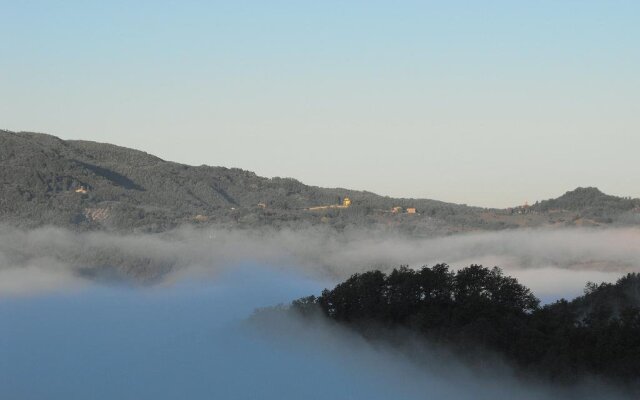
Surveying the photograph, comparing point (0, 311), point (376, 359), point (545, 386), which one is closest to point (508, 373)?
point (545, 386)

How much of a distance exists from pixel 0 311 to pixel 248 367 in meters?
91.4

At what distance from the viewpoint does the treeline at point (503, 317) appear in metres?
64.5

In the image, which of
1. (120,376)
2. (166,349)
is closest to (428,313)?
(120,376)

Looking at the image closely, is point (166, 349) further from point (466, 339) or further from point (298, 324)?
point (466, 339)

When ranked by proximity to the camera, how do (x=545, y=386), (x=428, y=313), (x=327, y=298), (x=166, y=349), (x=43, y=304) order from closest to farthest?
(x=545, y=386) < (x=428, y=313) < (x=327, y=298) < (x=166, y=349) < (x=43, y=304)

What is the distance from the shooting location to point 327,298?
289ft

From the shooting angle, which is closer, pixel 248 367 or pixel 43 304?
pixel 248 367

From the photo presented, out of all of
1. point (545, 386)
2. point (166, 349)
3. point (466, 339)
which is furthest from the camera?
point (166, 349)

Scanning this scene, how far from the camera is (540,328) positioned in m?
71.8

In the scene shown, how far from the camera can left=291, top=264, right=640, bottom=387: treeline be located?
212 feet

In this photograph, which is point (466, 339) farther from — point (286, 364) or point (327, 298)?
point (327, 298)

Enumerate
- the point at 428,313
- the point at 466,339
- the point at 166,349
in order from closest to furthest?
the point at 466,339, the point at 428,313, the point at 166,349

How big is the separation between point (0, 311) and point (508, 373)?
108670 millimetres

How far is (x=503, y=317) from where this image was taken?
240ft
